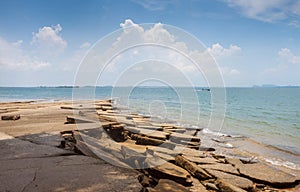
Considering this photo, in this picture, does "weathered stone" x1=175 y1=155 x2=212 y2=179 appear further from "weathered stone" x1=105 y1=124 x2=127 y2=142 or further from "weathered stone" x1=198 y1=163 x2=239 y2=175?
"weathered stone" x1=105 y1=124 x2=127 y2=142

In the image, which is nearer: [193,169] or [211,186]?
[211,186]

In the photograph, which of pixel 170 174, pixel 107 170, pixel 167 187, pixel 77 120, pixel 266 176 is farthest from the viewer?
pixel 77 120

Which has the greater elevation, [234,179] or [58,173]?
[58,173]

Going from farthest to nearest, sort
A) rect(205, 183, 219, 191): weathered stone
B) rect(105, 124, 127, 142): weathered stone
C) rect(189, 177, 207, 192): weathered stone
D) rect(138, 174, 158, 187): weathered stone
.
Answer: rect(105, 124, 127, 142): weathered stone < rect(205, 183, 219, 191): weathered stone < rect(189, 177, 207, 192): weathered stone < rect(138, 174, 158, 187): weathered stone

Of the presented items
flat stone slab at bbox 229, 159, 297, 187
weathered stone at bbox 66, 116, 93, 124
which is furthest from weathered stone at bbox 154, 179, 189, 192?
weathered stone at bbox 66, 116, 93, 124

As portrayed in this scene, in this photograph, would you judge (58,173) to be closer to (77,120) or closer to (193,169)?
(193,169)

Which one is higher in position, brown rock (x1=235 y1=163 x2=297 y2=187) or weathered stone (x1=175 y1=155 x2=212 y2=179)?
weathered stone (x1=175 y1=155 x2=212 y2=179)

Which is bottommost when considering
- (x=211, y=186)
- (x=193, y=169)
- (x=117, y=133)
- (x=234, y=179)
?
(x=234, y=179)

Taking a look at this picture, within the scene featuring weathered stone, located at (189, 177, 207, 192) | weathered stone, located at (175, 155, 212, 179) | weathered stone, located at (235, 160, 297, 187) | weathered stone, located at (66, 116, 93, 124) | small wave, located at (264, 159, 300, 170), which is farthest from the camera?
weathered stone, located at (66, 116, 93, 124)

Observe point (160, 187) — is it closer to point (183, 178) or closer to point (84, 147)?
point (183, 178)

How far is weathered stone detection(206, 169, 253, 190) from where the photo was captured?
5.79 meters

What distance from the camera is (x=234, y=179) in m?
6.08

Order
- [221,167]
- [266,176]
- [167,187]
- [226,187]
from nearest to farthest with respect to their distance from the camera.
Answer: [167,187] < [226,187] < [266,176] < [221,167]

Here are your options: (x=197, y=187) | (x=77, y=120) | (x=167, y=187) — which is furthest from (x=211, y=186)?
(x=77, y=120)
